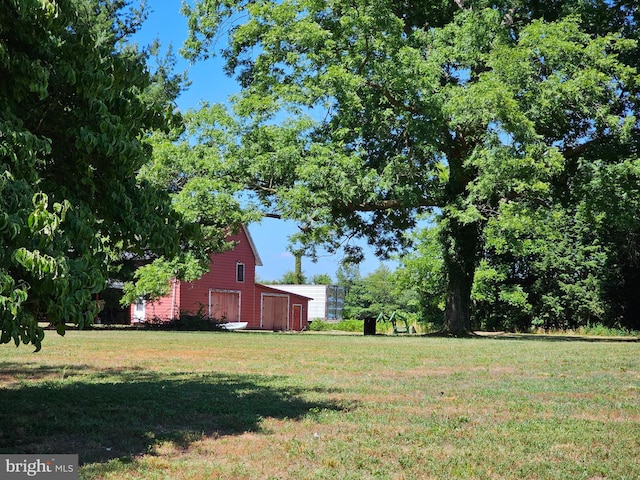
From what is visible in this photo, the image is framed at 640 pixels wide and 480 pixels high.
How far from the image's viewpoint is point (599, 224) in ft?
87.9

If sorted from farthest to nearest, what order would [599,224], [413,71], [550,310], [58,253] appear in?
1. [550,310]
2. [599,224]
3. [413,71]
4. [58,253]

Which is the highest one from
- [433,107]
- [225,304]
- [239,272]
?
[433,107]

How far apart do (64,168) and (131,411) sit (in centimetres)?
274

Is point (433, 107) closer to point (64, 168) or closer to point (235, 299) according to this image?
point (64, 168)

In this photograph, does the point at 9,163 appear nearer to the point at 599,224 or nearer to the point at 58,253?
the point at 58,253

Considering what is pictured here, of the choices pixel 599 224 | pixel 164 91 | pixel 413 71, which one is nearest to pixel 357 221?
pixel 413 71

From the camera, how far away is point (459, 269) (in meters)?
27.3

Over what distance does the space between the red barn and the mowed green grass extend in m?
25.8

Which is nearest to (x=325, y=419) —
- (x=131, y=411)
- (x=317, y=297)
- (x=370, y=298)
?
(x=131, y=411)

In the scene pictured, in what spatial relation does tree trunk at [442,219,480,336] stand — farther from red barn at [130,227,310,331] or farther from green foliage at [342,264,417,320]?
green foliage at [342,264,417,320]

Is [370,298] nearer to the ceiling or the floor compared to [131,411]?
nearer to the ceiling

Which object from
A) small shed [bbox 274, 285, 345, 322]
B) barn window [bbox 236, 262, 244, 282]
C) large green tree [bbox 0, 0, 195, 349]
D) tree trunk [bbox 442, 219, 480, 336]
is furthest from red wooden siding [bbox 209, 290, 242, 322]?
large green tree [bbox 0, 0, 195, 349]

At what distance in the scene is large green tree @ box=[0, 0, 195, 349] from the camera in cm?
480

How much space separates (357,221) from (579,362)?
15253mm
